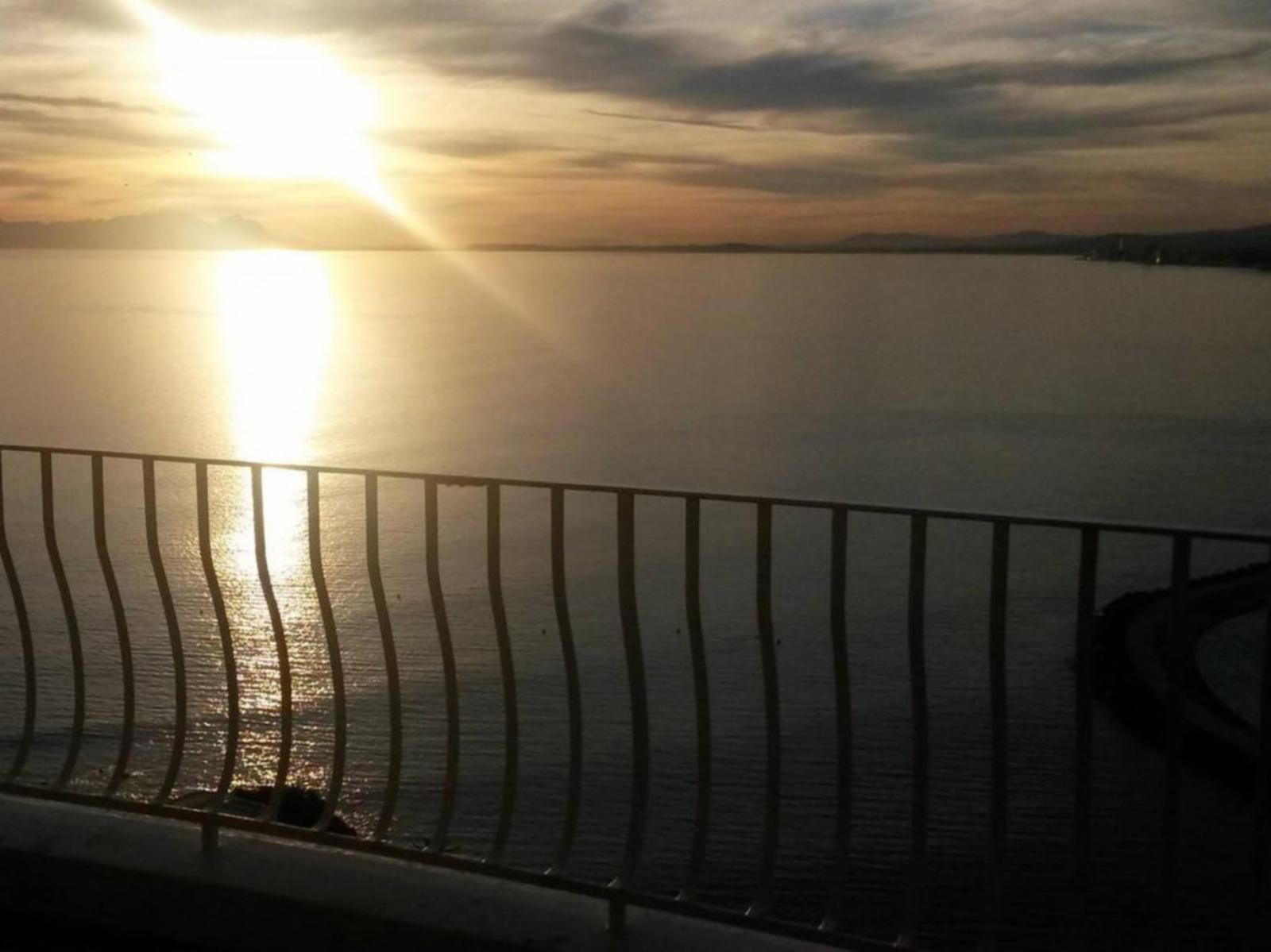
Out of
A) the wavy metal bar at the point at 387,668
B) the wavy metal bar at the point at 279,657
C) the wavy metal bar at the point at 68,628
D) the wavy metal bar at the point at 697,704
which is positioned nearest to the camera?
the wavy metal bar at the point at 697,704

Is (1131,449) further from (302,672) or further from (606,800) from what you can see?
(606,800)

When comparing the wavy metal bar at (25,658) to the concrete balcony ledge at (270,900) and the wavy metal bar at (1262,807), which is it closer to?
the concrete balcony ledge at (270,900)

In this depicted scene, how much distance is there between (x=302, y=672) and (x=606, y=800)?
9.58 metres

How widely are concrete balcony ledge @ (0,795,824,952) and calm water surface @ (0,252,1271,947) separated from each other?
1.13ft

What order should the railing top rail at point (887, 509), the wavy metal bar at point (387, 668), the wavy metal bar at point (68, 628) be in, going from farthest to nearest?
the wavy metal bar at point (68, 628), the wavy metal bar at point (387, 668), the railing top rail at point (887, 509)

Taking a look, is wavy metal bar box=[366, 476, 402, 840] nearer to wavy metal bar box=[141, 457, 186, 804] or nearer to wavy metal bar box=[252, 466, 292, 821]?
wavy metal bar box=[252, 466, 292, 821]

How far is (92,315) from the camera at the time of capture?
400ft

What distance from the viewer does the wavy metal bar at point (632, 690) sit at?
3143 millimetres

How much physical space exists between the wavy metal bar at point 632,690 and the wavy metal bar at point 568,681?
0.13m

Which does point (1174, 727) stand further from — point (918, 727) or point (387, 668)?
point (387, 668)

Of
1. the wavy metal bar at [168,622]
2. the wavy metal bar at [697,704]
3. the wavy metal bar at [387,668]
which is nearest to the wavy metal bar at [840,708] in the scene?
the wavy metal bar at [697,704]

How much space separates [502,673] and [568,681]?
0.17m

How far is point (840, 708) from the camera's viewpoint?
10.2ft

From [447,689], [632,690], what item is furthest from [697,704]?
[447,689]
